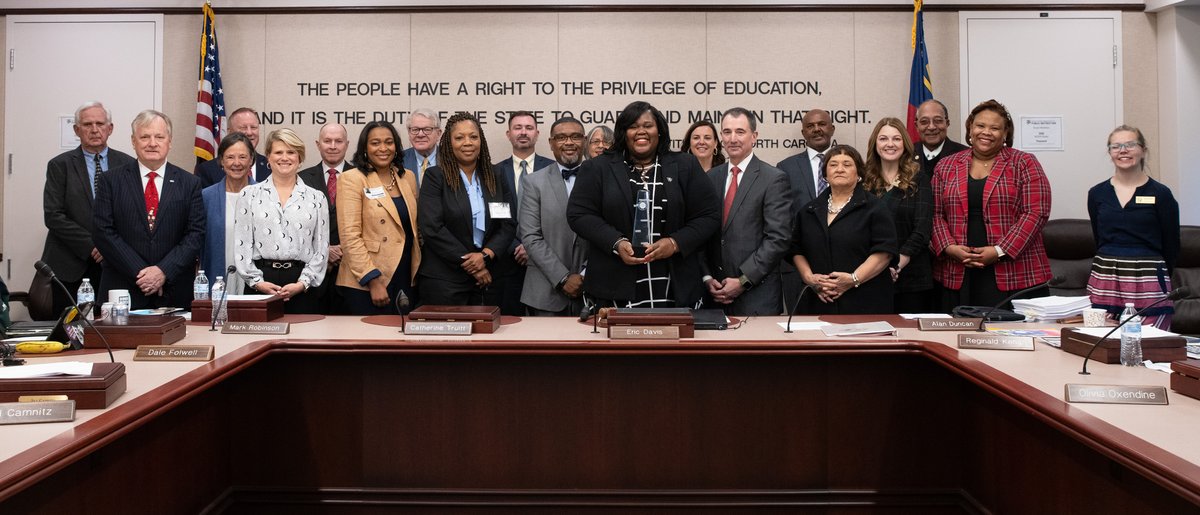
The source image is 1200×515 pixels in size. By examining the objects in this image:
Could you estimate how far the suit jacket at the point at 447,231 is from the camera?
3.69m

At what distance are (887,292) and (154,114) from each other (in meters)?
3.25

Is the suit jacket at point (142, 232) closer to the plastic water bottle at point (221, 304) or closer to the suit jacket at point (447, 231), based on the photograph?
the plastic water bottle at point (221, 304)

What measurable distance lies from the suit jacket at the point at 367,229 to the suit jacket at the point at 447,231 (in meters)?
0.14

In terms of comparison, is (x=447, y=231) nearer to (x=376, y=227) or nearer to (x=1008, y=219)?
(x=376, y=227)

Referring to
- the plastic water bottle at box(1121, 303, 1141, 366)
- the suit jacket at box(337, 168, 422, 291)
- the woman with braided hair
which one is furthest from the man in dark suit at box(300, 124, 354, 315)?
the plastic water bottle at box(1121, 303, 1141, 366)

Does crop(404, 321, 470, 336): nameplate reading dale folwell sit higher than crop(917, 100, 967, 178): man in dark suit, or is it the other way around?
crop(917, 100, 967, 178): man in dark suit

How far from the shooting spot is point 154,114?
3.80m

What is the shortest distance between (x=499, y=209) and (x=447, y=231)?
258mm

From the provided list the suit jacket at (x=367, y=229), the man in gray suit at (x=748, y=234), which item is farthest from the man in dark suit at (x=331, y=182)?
the man in gray suit at (x=748, y=234)

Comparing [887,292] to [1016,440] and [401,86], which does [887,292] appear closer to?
[1016,440]

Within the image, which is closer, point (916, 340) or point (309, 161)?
point (916, 340)

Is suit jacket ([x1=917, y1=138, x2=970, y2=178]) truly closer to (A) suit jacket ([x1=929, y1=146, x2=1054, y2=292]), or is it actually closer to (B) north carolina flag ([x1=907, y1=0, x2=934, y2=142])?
(A) suit jacket ([x1=929, y1=146, x2=1054, y2=292])

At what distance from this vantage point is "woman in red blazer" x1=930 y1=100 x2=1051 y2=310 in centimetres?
366

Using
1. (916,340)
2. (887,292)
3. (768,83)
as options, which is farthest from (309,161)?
(916,340)
